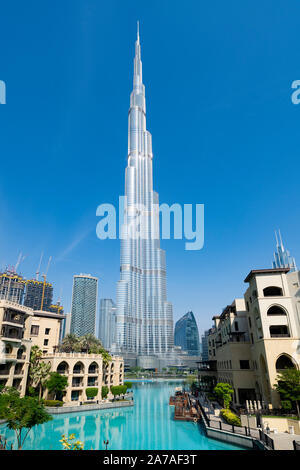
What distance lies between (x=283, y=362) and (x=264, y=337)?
151 inches

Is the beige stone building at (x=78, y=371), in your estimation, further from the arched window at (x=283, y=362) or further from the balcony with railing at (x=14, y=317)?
the arched window at (x=283, y=362)

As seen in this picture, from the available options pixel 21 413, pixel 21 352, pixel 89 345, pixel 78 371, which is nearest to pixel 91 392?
pixel 78 371

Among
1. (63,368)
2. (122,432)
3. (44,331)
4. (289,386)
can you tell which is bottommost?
(122,432)

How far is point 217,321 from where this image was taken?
72188mm

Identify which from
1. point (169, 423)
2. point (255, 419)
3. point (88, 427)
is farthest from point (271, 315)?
point (88, 427)

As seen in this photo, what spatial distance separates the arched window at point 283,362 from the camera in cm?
3756

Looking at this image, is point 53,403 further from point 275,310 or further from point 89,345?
point 275,310

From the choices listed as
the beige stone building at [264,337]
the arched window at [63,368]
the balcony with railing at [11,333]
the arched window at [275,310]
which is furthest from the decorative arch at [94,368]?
the arched window at [275,310]

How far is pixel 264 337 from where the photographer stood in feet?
128

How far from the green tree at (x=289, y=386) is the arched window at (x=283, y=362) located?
119 inches

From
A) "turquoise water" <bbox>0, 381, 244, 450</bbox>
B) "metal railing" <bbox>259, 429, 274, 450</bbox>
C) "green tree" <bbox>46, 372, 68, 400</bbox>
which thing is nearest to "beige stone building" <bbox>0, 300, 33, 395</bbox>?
"green tree" <bbox>46, 372, 68, 400</bbox>

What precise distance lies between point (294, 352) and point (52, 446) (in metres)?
30.9

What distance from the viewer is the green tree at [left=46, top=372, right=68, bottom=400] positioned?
51094 millimetres
